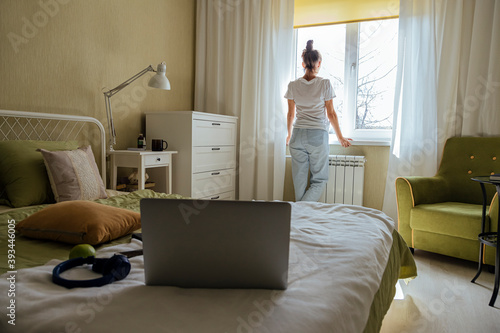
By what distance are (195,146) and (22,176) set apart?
1.51m

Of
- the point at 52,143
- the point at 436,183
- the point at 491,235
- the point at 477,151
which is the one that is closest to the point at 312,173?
the point at 436,183

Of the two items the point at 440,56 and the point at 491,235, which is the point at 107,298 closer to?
the point at 491,235

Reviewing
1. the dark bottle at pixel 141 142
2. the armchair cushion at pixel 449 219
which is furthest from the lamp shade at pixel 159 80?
the armchair cushion at pixel 449 219

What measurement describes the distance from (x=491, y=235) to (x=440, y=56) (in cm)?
164

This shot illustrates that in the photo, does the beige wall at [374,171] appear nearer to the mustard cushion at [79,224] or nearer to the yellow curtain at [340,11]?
the yellow curtain at [340,11]

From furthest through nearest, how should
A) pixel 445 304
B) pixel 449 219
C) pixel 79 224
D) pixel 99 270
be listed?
pixel 449 219 < pixel 445 304 < pixel 79 224 < pixel 99 270

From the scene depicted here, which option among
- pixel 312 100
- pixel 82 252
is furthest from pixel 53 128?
pixel 312 100

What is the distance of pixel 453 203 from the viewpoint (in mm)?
2840

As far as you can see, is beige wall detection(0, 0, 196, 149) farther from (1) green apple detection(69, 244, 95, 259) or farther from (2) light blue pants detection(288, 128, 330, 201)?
(1) green apple detection(69, 244, 95, 259)

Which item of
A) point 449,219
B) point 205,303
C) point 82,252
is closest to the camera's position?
point 205,303

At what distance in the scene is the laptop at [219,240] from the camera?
0.86 metres

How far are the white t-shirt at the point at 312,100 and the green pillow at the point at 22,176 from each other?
212cm

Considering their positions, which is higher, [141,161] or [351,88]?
[351,88]

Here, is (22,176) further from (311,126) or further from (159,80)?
(311,126)
